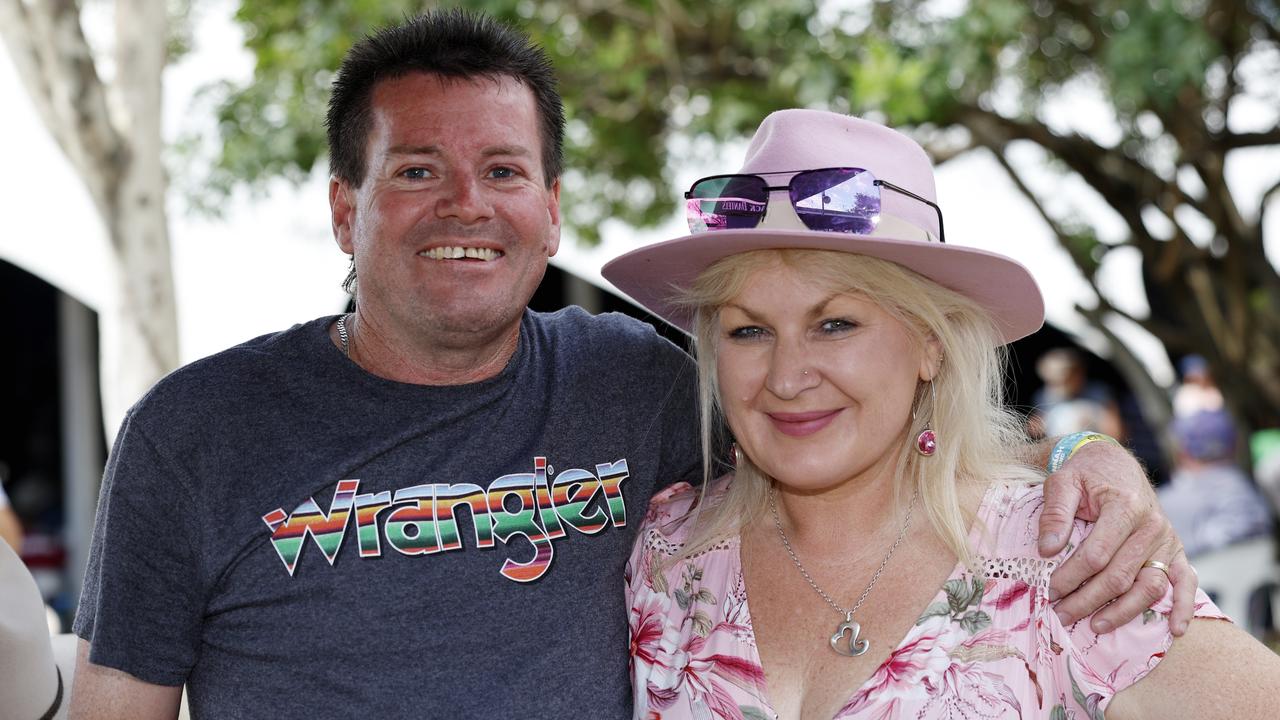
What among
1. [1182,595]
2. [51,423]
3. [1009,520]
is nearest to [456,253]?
[1009,520]

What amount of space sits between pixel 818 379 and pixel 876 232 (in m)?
0.28

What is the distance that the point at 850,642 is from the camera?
215cm

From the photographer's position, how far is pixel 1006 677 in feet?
6.63

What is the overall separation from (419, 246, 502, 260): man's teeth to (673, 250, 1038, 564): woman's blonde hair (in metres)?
0.43

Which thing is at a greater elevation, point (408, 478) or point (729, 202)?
point (729, 202)

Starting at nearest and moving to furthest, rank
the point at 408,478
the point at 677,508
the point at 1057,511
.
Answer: the point at 1057,511
the point at 408,478
the point at 677,508

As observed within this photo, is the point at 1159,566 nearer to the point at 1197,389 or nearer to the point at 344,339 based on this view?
the point at 344,339

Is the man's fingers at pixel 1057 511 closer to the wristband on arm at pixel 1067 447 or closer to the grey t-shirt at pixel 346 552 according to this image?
the wristband on arm at pixel 1067 447

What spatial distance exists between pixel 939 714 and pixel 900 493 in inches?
17.6

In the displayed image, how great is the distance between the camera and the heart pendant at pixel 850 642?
213cm

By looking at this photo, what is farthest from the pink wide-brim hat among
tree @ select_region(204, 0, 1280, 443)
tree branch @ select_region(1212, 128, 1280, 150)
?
tree branch @ select_region(1212, 128, 1280, 150)

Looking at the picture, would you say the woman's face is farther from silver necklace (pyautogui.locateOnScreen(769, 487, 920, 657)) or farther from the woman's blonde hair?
silver necklace (pyautogui.locateOnScreen(769, 487, 920, 657))

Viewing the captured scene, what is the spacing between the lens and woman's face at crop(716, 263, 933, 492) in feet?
7.04

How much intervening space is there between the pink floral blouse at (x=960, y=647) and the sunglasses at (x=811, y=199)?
1.90ft
